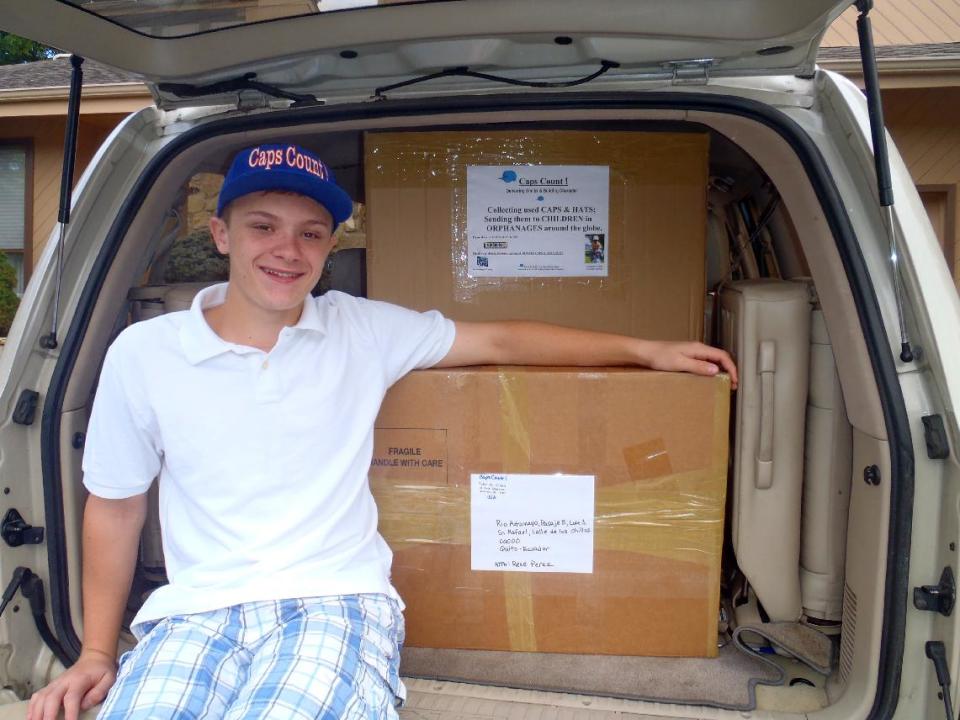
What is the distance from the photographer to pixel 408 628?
1.93 metres

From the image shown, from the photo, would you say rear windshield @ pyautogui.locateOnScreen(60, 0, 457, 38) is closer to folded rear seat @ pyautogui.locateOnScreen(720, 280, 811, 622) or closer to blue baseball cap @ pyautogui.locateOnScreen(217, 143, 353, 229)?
blue baseball cap @ pyautogui.locateOnScreen(217, 143, 353, 229)

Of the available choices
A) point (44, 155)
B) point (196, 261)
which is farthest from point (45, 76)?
point (196, 261)

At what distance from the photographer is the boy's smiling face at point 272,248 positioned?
167 cm

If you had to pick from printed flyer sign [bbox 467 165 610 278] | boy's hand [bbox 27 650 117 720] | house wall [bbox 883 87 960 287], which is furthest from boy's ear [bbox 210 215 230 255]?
house wall [bbox 883 87 960 287]

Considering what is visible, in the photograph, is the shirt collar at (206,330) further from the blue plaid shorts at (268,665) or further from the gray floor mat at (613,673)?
the gray floor mat at (613,673)

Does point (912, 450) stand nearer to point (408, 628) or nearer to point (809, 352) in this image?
point (809, 352)

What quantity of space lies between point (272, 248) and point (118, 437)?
1.67 ft

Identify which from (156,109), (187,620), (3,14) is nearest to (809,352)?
(187,620)

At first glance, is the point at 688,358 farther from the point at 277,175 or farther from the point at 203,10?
the point at 203,10

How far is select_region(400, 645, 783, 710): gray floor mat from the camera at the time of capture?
176 centimetres

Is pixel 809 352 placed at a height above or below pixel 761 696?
above

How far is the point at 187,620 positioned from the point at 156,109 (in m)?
1.27

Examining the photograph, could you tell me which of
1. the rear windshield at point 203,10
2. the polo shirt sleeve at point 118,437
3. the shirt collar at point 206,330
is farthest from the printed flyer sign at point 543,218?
the polo shirt sleeve at point 118,437

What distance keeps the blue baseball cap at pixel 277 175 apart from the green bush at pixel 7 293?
6842 mm
